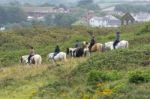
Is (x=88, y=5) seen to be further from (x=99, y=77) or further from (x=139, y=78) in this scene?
(x=139, y=78)

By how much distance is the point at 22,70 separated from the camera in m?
25.9

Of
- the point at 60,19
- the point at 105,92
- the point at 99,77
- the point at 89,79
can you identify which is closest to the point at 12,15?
the point at 60,19

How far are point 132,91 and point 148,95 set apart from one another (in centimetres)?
97

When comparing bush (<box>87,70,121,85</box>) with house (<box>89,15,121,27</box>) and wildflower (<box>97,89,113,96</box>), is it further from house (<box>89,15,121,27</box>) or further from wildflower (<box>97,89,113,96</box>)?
house (<box>89,15,121,27</box>)

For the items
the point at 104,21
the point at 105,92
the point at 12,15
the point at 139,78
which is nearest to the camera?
the point at 105,92

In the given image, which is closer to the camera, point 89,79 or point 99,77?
point 99,77

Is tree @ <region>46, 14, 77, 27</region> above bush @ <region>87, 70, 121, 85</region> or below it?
below

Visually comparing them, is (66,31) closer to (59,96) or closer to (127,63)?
(127,63)

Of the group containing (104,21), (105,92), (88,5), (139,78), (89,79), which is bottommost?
(104,21)

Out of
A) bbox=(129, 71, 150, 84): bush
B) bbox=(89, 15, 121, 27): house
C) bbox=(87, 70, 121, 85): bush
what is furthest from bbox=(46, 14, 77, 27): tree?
bbox=(129, 71, 150, 84): bush

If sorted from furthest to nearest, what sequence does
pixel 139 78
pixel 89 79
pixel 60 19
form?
1. pixel 60 19
2. pixel 89 79
3. pixel 139 78

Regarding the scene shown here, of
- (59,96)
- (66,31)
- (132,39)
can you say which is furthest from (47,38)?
(59,96)

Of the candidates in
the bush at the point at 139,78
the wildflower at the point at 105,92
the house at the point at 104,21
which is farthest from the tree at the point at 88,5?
the wildflower at the point at 105,92

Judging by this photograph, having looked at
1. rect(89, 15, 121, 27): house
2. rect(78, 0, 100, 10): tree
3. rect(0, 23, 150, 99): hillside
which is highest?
rect(0, 23, 150, 99): hillside
